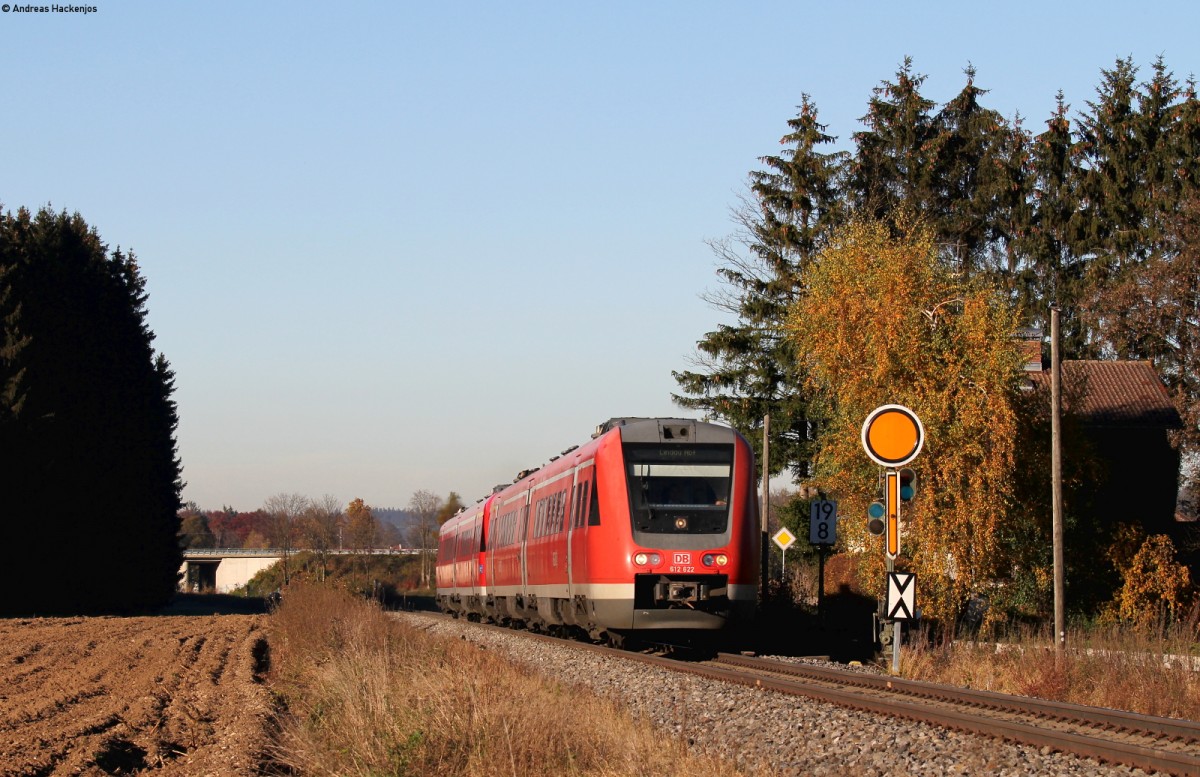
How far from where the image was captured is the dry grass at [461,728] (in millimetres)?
8945

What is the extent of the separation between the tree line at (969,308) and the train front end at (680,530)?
429 inches

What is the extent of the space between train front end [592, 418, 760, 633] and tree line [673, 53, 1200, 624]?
10.9 metres

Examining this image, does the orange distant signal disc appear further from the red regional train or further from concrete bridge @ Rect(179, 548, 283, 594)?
concrete bridge @ Rect(179, 548, 283, 594)

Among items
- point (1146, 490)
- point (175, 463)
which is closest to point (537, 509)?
point (1146, 490)

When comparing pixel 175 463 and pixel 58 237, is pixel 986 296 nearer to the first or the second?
pixel 58 237

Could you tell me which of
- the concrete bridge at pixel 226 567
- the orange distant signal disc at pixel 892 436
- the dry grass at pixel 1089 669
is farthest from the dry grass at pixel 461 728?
the concrete bridge at pixel 226 567

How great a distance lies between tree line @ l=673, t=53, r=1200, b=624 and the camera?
99.5 ft

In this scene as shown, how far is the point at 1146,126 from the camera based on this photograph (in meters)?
51.5

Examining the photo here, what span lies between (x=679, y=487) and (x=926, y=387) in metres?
13.5

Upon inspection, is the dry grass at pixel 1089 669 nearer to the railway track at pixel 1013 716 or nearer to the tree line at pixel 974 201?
the railway track at pixel 1013 716

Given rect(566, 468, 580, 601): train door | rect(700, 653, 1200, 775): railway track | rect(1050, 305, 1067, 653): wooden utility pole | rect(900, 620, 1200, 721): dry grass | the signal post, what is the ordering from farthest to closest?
rect(1050, 305, 1067, 653): wooden utility pole
rect(566, 468, 580, 601): train door
the signal post
rect(900, 620, 1200, 721): dry grass
rect(700, 653, 1200, 775): railway track

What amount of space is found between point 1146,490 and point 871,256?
732 inches

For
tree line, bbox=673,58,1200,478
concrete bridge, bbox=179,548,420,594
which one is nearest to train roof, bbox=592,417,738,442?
tree line, bbox=673,58,1200,478

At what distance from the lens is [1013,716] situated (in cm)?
1197
